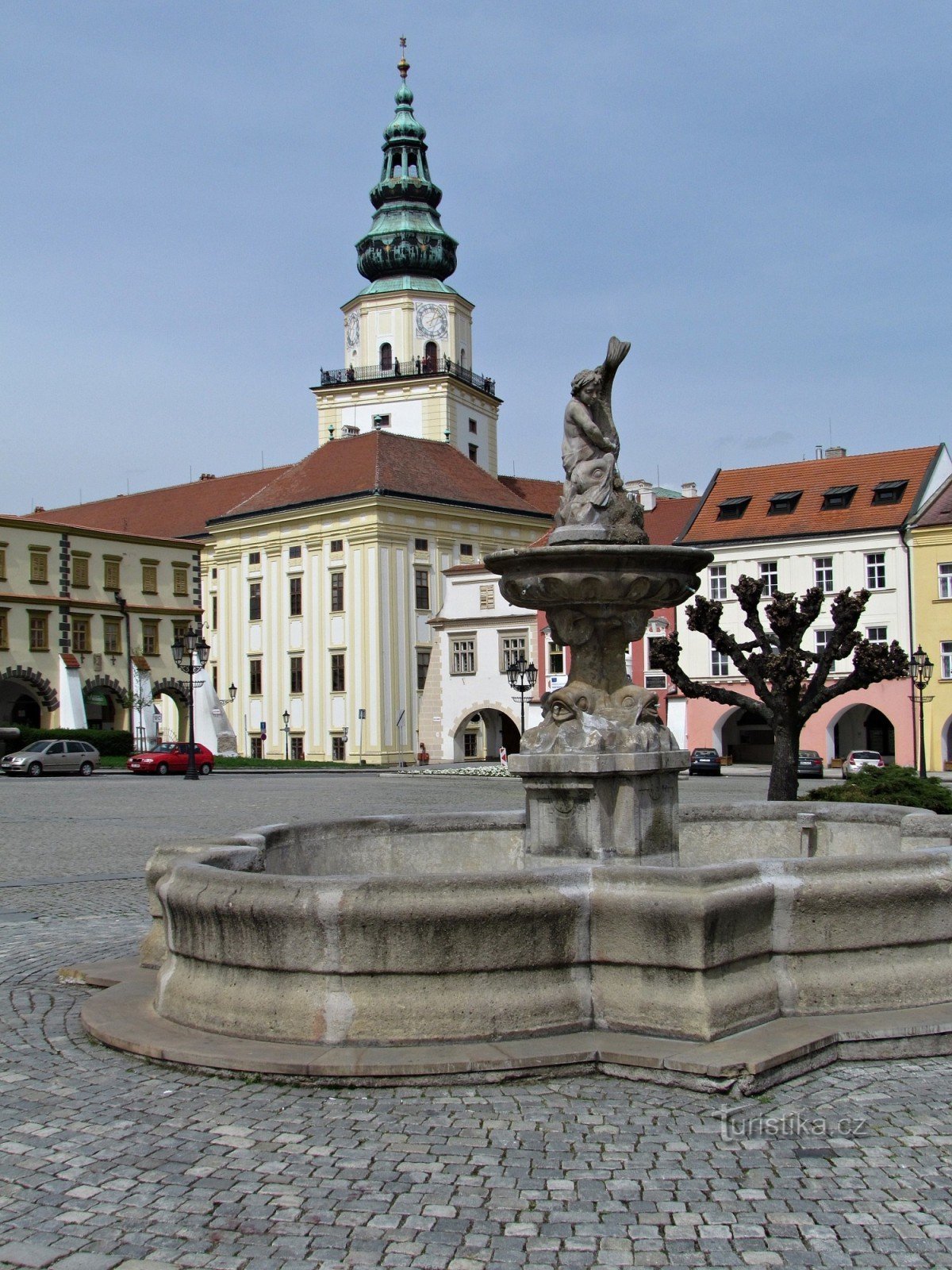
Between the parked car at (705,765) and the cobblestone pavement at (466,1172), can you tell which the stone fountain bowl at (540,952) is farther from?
the parked car at (705,765)

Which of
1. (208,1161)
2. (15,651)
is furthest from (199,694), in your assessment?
(208,1161)

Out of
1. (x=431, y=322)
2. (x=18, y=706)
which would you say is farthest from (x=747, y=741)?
(x=431, y=322)

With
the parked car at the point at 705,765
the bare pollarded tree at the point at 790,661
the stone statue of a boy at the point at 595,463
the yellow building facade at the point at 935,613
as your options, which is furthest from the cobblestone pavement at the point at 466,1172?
the yellow building facade at the point at 935,613

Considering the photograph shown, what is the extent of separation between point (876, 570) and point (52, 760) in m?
31.2

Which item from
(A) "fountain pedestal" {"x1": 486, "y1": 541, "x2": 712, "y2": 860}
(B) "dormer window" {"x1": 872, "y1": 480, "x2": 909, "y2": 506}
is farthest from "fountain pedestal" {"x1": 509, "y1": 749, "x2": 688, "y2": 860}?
(B) "dormer window" {"x1": 872, "y1": 480, "x2": 909, "y2": 506}

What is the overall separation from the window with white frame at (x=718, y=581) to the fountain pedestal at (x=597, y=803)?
45.9 m

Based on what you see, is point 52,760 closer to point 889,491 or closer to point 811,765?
point 811,765

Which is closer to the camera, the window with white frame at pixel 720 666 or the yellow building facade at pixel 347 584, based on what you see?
the window with white frame at pixel 720 666

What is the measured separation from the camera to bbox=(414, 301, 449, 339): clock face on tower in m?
77.6

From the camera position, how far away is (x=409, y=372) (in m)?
77.3

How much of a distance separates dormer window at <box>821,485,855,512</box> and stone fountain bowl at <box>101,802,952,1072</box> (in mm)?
47176

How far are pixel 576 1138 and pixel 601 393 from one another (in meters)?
5.57

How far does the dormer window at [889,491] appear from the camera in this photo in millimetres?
50562

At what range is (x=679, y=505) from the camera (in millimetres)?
67625
